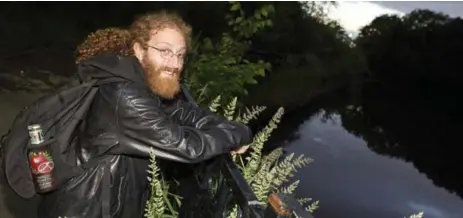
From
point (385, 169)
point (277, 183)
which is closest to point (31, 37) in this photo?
point (385, 169)

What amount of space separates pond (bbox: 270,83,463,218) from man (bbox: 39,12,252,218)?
3509 millimetres

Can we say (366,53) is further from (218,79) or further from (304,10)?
(218,79)

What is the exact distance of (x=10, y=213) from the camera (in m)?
4.11

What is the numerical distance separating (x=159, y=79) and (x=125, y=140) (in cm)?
24

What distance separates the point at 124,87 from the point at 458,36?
8.13m

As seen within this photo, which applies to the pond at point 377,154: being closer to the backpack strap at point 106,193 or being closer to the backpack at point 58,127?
the backpack strap at point 106,193

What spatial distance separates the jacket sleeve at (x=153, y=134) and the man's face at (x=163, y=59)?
0.21ft

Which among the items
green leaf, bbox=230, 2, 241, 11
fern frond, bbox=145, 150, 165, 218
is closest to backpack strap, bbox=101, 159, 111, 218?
fern frond, bbox=145, 150, 165, 218

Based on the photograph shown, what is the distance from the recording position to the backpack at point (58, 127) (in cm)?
214

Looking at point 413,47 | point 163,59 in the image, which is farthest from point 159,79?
point 413,47

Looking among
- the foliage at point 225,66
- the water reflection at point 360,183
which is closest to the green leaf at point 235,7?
the foliage at point 225,66

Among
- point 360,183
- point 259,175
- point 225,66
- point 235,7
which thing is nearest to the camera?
point 259,175

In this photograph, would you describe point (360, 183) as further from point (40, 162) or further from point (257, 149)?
point (40, 162)

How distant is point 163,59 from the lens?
7.10 feet
